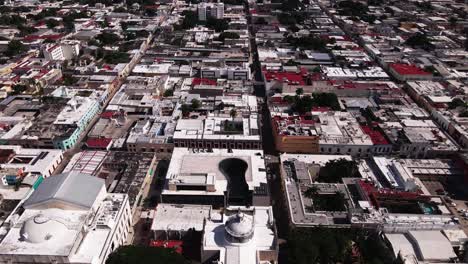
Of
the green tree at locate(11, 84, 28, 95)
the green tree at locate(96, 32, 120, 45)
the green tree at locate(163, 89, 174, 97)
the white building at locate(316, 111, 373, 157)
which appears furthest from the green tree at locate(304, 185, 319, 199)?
the green tree at locate(96, 32, 120, 45)

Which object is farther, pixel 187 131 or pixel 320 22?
pixel 320 22

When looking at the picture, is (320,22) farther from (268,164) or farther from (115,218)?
(115,218)

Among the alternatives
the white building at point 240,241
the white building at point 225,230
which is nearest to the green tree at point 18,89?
the white building at point 225,230

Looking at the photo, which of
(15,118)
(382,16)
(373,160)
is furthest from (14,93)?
(382,16)

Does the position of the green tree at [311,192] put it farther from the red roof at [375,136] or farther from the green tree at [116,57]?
the green tree at [116,57]

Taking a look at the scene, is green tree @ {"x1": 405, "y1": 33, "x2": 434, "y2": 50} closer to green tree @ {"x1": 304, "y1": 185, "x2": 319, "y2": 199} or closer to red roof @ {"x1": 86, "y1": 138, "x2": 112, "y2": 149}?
green tree @ {"x1": 304, "y1": 185, "x2": 319, "y2": 199}

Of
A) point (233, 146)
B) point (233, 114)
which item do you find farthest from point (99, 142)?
point (233, 114)
